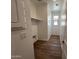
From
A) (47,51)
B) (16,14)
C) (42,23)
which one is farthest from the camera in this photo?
(42,23)

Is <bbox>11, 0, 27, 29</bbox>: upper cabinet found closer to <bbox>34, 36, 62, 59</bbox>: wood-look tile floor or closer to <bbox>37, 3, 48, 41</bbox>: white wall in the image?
<bbox>34, 36, 62, 59</bbox>: wood-look tile floor

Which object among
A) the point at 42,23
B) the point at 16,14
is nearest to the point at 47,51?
the point at 42,23

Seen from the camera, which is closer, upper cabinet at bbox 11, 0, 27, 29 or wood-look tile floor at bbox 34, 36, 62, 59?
upper cabinet at bbox 11, 0, 27, 29

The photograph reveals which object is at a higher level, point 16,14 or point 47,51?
point 16,14

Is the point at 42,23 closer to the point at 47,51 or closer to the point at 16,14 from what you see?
the point at 47,51

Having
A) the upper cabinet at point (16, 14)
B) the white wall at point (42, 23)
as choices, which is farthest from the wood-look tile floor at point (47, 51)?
the upper cabinet at point (16, 14)

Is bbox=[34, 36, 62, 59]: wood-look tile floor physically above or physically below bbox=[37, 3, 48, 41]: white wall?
below

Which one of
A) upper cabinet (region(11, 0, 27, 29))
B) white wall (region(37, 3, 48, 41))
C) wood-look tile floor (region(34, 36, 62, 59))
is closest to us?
upper cabinet (region(11, 0, 27, 29))

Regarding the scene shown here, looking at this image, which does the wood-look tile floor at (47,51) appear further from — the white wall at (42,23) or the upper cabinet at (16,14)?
the upper cabinet at (16,14)

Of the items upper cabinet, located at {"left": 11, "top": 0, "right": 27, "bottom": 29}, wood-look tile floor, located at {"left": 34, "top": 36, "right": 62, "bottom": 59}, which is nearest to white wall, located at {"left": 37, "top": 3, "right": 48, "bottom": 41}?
wood-look tile floor, located at {"left": 34, "top": 36, "right": 62, "bottom": 59}
